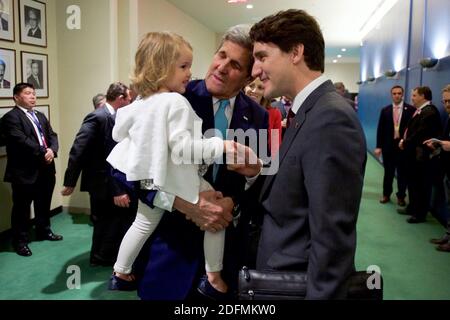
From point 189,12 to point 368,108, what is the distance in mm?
6143

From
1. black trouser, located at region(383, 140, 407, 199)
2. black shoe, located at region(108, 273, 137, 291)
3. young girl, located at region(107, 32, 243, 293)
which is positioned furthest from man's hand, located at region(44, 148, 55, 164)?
black trouser, located at region(383, 140, 407, 199)

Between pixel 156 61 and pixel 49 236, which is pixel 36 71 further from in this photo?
pixel 156 61

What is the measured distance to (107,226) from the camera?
4.02 meters

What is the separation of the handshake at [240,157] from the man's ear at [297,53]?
0.33 m

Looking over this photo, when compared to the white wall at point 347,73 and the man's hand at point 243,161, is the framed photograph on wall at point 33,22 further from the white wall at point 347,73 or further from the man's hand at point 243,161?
the white wall at point 347,73

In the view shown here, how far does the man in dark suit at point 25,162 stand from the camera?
423 centimetres

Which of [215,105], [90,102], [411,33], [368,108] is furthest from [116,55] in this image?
[368,108]

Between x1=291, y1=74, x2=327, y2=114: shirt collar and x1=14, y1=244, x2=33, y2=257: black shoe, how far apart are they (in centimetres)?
372

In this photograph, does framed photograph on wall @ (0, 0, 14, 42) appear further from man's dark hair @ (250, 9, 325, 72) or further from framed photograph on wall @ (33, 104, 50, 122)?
man's dark hair @ (250, 9, 325, 72)

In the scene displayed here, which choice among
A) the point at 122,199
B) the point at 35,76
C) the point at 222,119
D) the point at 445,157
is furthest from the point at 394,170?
the point at 222,119

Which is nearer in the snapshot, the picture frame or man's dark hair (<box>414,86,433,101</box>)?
the picture frame

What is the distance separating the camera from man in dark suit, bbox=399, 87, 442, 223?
5211 millimetres

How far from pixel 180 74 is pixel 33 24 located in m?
4.13
